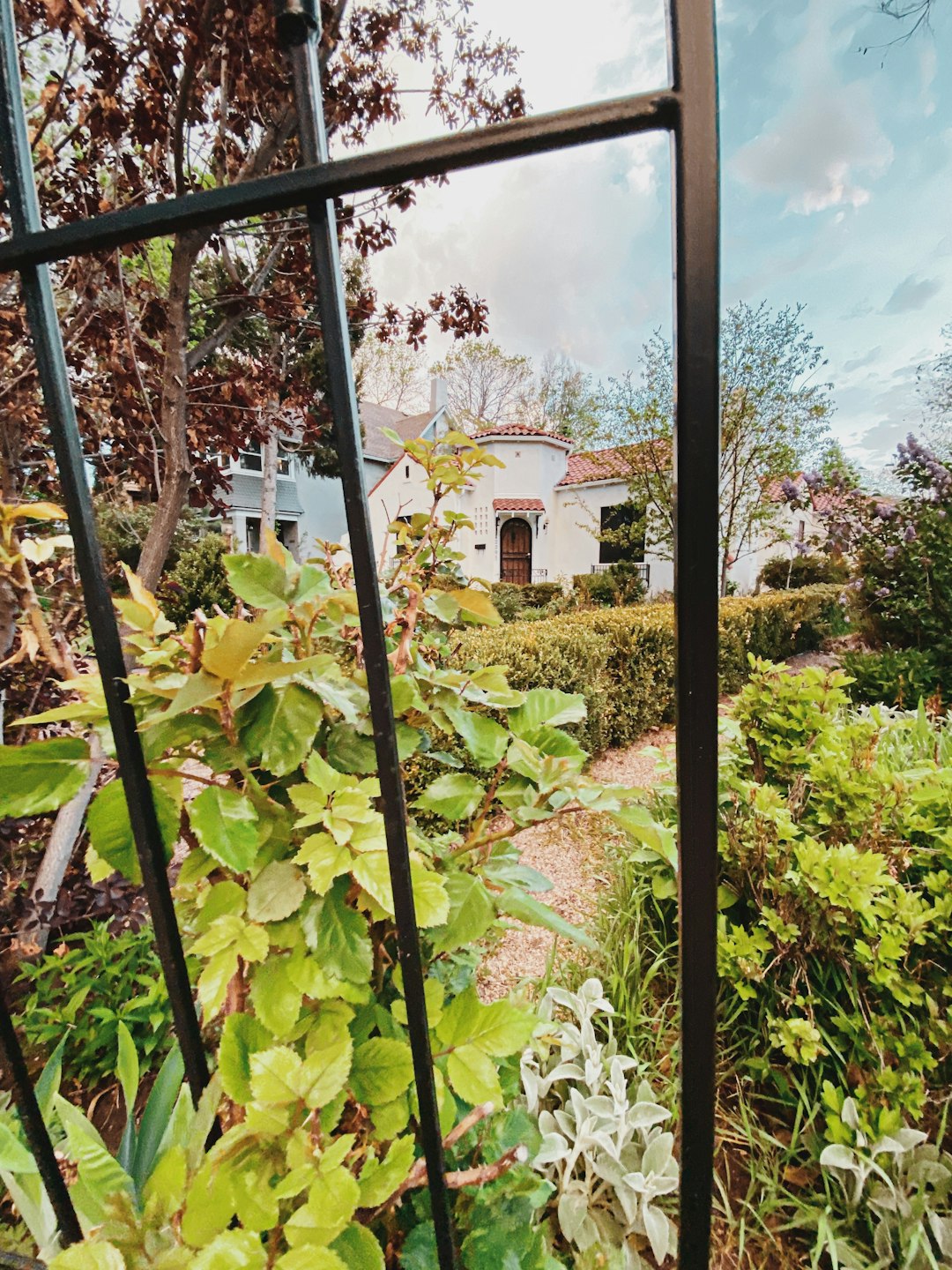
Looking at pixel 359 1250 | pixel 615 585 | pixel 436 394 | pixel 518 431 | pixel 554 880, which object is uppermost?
pixel 436 394

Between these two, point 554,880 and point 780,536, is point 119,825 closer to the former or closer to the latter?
point 554,880

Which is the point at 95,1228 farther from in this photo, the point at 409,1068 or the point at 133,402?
the point at 133,402

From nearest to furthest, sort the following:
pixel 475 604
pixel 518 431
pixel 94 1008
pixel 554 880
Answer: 1. pixel 475 604
2. pixel 94 1008
3. pixel 554 880
4. pixel 518 431

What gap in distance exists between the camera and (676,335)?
0.42 m

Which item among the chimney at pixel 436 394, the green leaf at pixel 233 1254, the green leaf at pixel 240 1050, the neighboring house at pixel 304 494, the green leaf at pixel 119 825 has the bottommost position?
the green leaf at pixel 233 1254

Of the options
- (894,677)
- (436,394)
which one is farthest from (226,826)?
(436,394)

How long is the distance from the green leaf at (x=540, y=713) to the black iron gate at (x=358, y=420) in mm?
320

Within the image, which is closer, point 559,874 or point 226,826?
point 226,826

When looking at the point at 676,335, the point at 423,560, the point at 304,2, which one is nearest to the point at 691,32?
the point at 676,335

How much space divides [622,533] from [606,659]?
32.4 ft

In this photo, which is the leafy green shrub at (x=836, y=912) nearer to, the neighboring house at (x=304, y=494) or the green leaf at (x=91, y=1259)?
the green leaf at (x=91, y=1259)

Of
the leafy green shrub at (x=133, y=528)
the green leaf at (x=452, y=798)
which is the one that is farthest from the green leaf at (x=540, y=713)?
the leafy green shrub at (x=133, y=528)

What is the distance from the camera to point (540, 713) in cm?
83

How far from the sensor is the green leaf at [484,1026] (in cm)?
66
